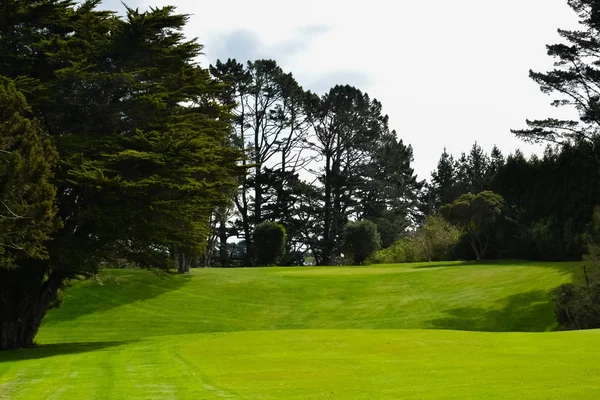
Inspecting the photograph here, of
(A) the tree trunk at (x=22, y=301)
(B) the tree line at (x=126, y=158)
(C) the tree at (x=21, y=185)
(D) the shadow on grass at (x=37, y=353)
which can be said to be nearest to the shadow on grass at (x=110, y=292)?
(B) the tree line at (x=126, y=158)

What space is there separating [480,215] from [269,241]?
17854 millimetres

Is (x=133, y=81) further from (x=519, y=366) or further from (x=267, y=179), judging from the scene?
(x=267, y=179)

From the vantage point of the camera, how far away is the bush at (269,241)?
5350cm

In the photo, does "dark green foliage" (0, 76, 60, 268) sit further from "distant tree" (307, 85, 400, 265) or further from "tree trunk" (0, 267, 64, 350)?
"distant tree" (307, 85, 400, 265)

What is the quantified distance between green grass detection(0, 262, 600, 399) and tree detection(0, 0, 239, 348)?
10.3 ft

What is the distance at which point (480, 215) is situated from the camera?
4378 centimetres

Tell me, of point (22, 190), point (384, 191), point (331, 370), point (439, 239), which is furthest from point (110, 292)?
point (384, 191)

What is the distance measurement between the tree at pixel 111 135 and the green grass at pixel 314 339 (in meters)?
3.13

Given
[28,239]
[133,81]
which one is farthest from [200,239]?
[28,239]

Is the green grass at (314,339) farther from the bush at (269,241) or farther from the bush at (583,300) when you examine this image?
the bush at (269,241)

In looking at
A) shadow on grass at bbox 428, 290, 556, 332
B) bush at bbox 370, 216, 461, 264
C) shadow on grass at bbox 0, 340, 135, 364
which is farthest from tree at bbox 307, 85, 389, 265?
shadow on grass at bbox 0, 340, 135, 364

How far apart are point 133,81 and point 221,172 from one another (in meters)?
4.63

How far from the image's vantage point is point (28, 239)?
720 inches

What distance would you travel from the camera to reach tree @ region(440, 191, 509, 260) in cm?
4372
